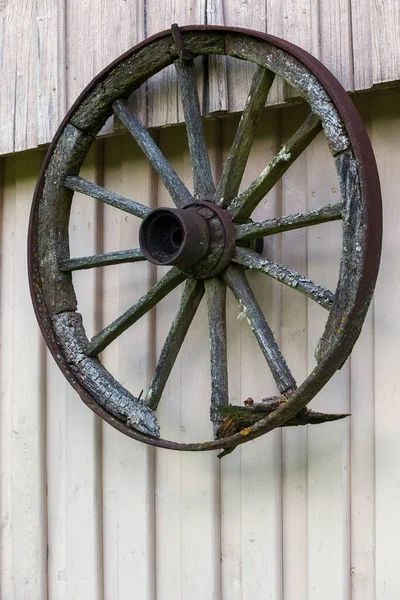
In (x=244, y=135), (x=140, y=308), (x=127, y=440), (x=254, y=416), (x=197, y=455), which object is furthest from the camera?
(x=127, y=440)

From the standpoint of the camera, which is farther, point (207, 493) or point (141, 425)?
point (207, 493)

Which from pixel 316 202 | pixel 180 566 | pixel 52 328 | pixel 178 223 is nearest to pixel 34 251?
pixel 52 328

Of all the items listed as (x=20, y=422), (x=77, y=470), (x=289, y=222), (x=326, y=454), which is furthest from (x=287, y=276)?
(x=20, y=422)

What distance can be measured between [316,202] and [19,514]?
50.6 inches

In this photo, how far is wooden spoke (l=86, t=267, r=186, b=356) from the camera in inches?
67.2

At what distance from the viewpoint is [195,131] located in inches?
66.9

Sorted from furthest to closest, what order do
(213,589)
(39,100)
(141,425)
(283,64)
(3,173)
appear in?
(3,173)
(39,100)
(213,589)
(141,425)
(283,64)

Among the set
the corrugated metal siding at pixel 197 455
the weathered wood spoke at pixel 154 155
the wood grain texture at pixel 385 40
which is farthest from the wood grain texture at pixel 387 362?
the weathered wood spoke at pixel 154 155

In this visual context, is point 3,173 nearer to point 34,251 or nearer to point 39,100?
point 39,100

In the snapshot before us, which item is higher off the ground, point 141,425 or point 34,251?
point 34,251

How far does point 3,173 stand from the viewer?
92.5 inches

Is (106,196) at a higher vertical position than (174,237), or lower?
higher

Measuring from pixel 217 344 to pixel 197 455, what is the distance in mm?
392

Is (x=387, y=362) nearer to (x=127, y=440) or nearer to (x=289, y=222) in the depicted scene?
(x=289, y=222)
